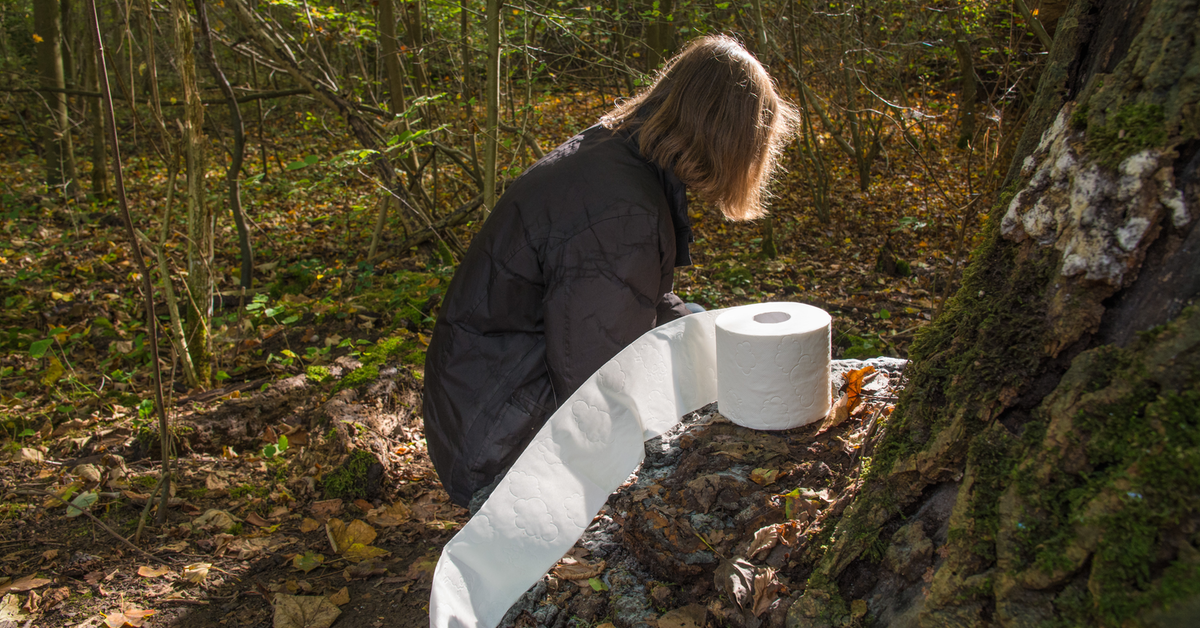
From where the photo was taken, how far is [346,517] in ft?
8.81

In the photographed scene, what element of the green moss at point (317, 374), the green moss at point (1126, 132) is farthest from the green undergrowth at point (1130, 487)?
the green moss at point (317, 374)

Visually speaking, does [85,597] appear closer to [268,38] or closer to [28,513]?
[28,513]

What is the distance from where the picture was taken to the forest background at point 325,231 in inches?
119

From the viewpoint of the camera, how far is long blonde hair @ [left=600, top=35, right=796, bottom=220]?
215 centimetres

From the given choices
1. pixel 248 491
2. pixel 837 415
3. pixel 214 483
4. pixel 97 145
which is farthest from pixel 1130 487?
pixel 97 145

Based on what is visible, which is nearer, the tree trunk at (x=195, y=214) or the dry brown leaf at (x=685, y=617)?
the dry brown leaf at (x=685, y=617)

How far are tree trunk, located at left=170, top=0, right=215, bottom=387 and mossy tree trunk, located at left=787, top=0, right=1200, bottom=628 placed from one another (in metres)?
3.84

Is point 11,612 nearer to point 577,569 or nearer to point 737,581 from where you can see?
point 577,569

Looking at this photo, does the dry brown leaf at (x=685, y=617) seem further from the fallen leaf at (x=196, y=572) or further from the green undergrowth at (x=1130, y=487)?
the fallen leaf at (x=196, y=572)

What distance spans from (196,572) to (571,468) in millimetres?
1551

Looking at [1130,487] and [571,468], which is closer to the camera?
[1130,487]

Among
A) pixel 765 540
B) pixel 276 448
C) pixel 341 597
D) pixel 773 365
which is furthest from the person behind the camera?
pixel 276 448

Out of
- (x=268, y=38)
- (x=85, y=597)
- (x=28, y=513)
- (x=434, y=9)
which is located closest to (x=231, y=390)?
(x=28, y=513)

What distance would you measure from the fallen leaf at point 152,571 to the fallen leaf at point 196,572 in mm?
61
